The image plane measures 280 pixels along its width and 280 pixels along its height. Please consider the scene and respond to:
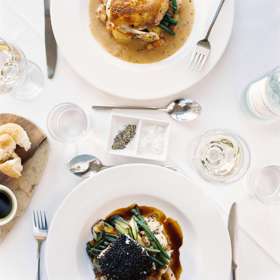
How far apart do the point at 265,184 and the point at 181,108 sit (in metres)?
0.44

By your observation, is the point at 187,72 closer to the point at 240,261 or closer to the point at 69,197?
the point at 69,197

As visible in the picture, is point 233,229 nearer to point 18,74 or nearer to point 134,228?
point 134,228

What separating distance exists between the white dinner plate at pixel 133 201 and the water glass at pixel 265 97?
39 centimetres

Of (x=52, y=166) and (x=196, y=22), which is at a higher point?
(x=196, y=22)

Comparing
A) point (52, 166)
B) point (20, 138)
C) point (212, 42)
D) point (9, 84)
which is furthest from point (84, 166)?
point (212, 42)

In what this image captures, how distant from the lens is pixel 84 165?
1.85m

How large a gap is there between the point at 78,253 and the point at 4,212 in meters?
0.32

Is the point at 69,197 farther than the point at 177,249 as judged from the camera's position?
No

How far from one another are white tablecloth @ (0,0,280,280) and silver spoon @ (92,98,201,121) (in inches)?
1.2

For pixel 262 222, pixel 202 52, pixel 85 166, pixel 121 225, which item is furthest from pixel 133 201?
pixel 202 52

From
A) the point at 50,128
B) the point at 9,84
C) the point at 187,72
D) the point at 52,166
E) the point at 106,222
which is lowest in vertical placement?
the point at 106,222

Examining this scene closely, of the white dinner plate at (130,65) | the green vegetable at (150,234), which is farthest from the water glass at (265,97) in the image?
the green vegetable at (150,234)

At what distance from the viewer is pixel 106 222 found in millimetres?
1841

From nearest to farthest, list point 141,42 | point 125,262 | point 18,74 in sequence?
point 125,262 → point 18,74 → point 141,42
